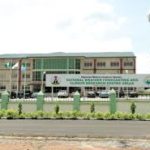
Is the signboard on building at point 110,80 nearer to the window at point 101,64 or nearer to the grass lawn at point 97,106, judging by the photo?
the grass lawn at point 97,106

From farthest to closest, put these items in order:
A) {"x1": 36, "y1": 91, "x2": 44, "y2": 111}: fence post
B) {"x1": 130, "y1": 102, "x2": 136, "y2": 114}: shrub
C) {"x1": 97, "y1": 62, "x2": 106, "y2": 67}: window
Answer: {"x1": 97, "y1": 62, "x2": 106, "y2": 67}: window < {"x1": 36, "y1": 91, "x2": 44, "y2": 111}: fence post < {"x1": 130, "y1": 102, "x2": 136, "y2": 114}: shrub

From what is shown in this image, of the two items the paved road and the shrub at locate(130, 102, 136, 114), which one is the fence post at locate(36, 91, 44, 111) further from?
the paved road

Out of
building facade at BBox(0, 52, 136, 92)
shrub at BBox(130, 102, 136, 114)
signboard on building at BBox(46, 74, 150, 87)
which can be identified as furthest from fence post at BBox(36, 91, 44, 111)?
building facade at BBox(0, 52, 136, 92)

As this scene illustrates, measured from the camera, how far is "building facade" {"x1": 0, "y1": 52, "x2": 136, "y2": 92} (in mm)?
109750

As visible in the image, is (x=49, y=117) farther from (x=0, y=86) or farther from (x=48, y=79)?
(x=0, y=86)

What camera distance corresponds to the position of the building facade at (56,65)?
110 metres

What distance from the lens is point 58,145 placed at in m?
14.3

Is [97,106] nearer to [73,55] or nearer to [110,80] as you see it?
[110,80]

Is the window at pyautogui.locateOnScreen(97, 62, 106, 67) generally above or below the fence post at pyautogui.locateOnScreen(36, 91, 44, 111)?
above

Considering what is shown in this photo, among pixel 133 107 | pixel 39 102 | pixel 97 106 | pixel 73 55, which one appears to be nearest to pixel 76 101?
pixel 97 106

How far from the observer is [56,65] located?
4316 inches

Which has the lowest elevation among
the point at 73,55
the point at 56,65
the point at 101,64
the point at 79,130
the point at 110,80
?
the point at 79,130

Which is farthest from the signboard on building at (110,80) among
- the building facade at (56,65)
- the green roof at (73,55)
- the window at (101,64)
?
the window at (101,64)

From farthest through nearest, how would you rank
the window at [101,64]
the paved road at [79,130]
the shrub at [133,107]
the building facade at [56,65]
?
the window at [101,64] → the building facade at [56,65] → the shrub at [133,107] → the paved road at [79,130]
